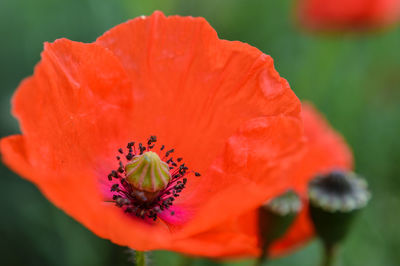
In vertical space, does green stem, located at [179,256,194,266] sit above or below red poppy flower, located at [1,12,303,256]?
below

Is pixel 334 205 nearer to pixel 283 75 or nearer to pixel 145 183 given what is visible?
pixel 145 183

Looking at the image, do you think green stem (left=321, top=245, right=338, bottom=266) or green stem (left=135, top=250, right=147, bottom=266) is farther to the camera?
green stem (left=321, top=245, right=338, bottom=266)

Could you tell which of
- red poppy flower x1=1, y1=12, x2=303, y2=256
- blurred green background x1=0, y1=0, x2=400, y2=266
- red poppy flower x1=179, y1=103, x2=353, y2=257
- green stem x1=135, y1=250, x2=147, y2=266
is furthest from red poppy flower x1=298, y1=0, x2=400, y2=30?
green stem x1=135, y1=250, x2=147, y2=266

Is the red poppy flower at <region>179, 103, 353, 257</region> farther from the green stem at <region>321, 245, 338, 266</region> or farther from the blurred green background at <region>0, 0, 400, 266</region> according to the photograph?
the blurred green background at <region>0, 0, 400, 266</region>

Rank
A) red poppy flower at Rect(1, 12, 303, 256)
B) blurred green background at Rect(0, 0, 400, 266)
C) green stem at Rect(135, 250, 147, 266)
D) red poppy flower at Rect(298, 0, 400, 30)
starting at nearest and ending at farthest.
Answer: green stem at Rect(135, 250, 147, 266)
red poppy flower at Rect(1, 12, 303, 256)
blurred green background at Rect(0, 0, 400, 266)
red poppy flower at Rect(298, 0, 400, 30)

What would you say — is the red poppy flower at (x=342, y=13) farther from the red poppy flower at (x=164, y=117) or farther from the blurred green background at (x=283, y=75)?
the red poppy flower at (x=164, y=117)

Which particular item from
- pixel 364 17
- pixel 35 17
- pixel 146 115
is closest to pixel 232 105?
pixel 146 115

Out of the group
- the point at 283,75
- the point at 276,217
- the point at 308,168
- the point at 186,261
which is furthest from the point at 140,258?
the point at 283,75
